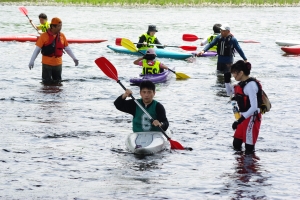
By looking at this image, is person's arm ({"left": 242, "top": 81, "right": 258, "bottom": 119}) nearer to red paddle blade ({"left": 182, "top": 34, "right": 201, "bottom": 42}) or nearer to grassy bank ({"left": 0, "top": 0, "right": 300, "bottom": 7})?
red paddle blade ({"left": 182, "top": 34, "right": 201, "bottom": 42})

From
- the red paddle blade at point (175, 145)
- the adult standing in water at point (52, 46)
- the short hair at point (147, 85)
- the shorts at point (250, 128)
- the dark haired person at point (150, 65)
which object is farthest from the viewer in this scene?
the dark haired person at point (150, 65)

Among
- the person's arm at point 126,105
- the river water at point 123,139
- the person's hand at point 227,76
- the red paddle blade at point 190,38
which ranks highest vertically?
the person's hand at point 227,76

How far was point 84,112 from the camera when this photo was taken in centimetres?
1280

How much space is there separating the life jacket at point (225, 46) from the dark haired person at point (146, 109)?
21.1 feet

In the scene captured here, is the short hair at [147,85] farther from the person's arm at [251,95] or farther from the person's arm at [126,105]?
the person's arm at [251,95]

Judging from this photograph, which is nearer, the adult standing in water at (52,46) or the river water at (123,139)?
the river water at (123,139)

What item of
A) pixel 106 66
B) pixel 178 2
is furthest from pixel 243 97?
pixel 178 2

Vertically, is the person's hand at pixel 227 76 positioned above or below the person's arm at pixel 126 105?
above

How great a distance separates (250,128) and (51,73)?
22.3ft

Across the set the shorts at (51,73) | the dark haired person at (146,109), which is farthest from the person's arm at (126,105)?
the shorts at (51,73)

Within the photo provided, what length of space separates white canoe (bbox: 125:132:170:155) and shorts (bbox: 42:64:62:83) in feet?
18.4

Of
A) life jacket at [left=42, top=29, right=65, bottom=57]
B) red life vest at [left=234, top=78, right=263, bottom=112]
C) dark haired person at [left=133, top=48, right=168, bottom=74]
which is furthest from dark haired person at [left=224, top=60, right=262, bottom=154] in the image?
dark haired person at [left=133, top=48, right=168, bottom=74]

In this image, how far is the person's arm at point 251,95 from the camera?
8547 mm

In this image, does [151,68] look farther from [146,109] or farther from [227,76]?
[227,76]
